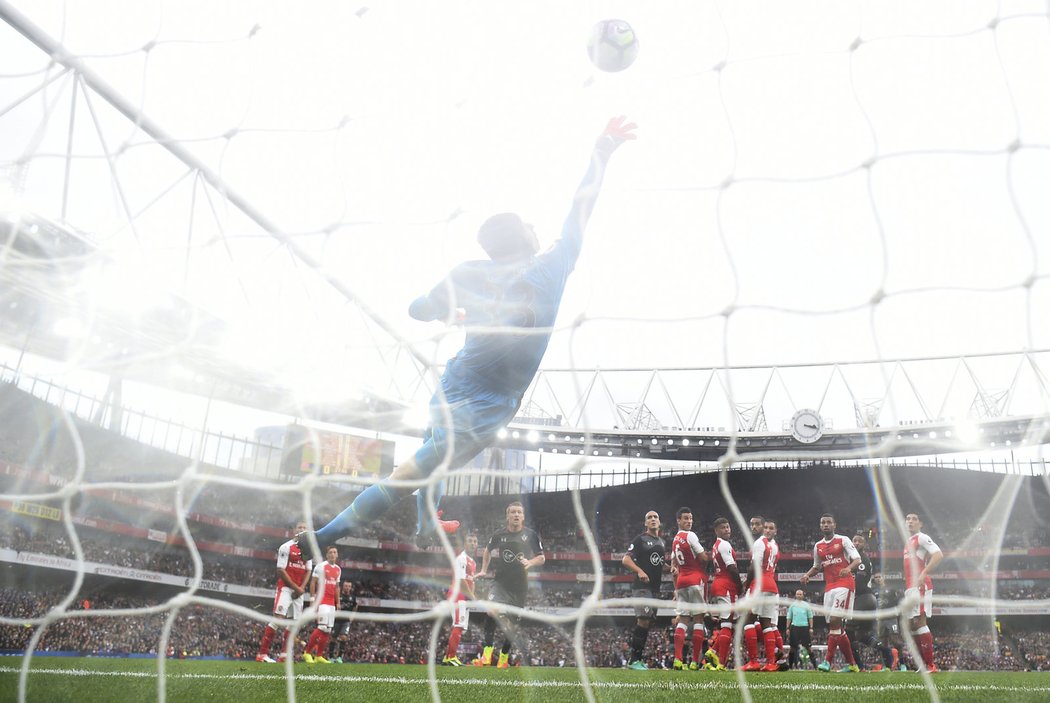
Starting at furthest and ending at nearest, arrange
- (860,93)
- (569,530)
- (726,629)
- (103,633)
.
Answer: (569,530), (103,633), (726,629), (860,93)

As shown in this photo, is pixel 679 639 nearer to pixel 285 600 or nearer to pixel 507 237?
pixel 285 600

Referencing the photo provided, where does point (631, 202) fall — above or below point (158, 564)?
above

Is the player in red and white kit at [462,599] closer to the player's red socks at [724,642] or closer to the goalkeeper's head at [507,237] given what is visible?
the player's red socks at [724,642]

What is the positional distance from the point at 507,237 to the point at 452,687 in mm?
2641

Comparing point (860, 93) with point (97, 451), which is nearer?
point (860, 93)

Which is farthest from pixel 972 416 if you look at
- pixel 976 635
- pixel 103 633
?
pixel 103 633

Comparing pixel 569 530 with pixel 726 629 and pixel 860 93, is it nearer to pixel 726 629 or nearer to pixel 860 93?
pixel 726 629

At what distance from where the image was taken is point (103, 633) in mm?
16016

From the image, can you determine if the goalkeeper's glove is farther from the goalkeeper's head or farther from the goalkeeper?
the goalkeeper's head

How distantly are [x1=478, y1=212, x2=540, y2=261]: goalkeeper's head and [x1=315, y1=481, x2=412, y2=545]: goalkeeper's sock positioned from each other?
1.07 m

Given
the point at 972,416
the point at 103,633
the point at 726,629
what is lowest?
the point at 103,633

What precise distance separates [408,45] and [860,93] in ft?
7.21

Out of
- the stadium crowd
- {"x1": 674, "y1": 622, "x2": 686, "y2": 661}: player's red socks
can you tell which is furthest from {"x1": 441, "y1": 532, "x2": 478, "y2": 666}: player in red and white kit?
the stadium crowd

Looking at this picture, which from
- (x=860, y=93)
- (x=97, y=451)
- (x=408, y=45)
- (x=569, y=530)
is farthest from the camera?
(x=569, y=530)
